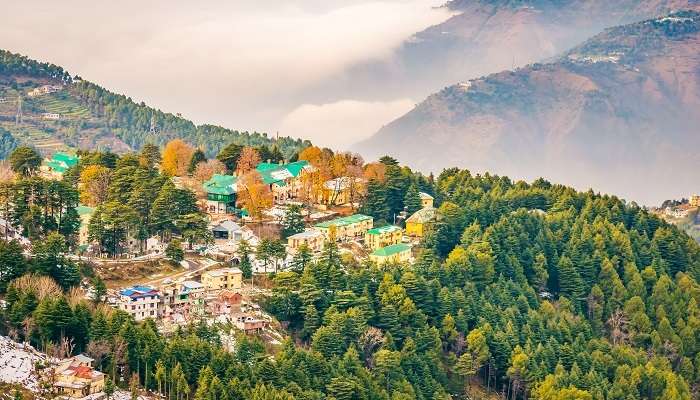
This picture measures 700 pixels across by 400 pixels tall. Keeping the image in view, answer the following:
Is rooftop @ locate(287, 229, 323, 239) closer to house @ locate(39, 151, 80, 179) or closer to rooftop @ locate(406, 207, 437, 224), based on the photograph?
rooftop @ locate(406, 207, 437, 224)

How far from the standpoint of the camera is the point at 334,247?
86375 millimetres

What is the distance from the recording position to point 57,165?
343ft

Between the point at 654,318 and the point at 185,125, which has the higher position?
the point at 185,125

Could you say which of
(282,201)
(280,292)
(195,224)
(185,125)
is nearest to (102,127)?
(185,125)

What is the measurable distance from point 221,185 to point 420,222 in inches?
572

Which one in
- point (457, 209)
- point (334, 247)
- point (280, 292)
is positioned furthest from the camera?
point (457, 209)

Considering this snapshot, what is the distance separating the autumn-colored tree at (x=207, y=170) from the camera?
335ft

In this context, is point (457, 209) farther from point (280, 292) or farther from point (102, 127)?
point (102, 127)

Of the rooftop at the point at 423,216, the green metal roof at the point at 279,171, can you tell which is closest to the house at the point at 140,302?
the green metal roof at the point at 279,171

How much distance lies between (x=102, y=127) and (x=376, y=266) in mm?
74533

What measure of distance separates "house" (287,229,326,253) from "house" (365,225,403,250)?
4149 mm

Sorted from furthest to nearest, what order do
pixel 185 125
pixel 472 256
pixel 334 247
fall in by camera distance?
pixel 185 125
pixel 472 256
pixel 334 247

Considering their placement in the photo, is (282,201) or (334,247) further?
(282,201)

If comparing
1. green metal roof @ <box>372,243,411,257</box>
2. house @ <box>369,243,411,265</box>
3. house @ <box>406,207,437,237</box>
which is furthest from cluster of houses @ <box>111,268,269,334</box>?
house @ <box>406,207,437,237</box>
